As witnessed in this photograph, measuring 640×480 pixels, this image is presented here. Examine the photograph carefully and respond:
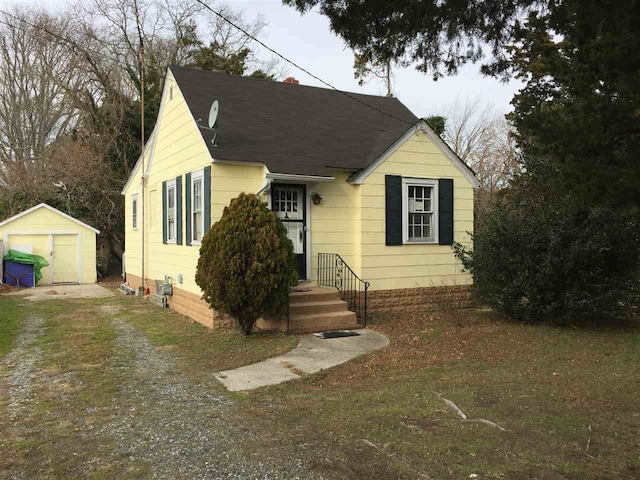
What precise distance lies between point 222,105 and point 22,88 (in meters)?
20.8

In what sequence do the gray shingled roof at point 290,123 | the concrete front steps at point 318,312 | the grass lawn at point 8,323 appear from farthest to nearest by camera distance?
the gray shingled roof at point 290,123 < the concrete front steps at point 318,312 < the grass lawn at point 8,323

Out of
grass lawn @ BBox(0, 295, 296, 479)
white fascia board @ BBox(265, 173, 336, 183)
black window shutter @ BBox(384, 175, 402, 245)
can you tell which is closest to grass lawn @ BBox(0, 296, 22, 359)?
grass lawn @ BBox(0, 295, 296, 479)

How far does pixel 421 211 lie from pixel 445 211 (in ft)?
1.80

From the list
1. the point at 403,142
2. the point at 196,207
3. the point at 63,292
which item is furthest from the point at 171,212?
the point at 63,292

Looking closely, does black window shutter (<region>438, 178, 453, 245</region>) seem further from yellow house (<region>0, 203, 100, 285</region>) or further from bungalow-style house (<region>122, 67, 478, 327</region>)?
yellow house (<region>0, 203, 100, 285</region>)

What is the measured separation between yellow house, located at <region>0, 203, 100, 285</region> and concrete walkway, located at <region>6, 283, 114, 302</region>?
3.41 feet

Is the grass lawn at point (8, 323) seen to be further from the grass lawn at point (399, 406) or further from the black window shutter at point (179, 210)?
the black window shutter at point (179, 210)

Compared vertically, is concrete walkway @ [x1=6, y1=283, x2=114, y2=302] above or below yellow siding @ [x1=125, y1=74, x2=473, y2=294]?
below

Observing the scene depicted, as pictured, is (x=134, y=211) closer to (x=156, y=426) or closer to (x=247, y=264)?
(x=247, y=264)

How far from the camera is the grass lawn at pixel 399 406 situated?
3.80m

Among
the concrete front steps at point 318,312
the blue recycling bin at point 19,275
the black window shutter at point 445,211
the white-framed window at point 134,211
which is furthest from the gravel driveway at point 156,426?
the blue recycling bin at point 19,275

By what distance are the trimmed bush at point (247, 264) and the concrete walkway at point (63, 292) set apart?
8233 millimetres

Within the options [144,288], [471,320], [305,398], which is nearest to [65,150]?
[144,288]

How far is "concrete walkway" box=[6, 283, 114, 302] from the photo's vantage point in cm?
1517
